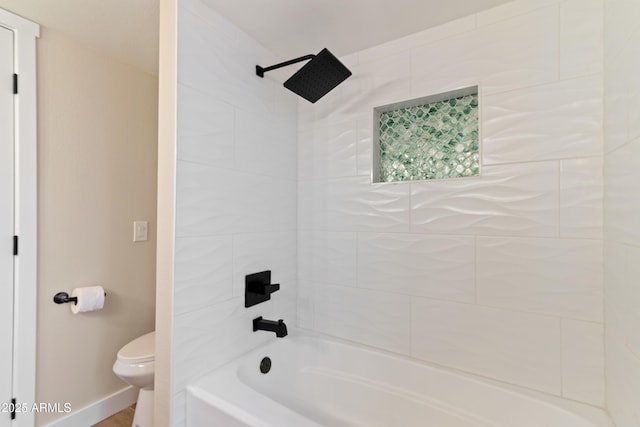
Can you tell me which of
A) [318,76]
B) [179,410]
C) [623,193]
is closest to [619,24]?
[623,193]

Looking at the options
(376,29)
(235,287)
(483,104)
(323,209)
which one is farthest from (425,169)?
(235,287)

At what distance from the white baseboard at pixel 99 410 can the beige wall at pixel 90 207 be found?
4cm

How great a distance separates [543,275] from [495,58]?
0.97m

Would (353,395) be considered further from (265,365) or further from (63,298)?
(63,298)

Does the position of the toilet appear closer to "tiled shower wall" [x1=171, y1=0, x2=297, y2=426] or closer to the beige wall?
the beige wall

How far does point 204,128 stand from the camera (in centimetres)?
125

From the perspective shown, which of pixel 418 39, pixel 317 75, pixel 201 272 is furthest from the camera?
pixel 418 39

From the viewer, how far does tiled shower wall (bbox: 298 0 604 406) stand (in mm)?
1106

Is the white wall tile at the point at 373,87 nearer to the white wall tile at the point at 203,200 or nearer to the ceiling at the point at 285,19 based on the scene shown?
the ceiling at the point at 285,19

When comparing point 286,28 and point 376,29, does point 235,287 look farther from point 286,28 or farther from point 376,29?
point 376,29

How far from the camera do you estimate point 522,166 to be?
1207 mm

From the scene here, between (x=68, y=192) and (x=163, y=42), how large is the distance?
118 centimetres

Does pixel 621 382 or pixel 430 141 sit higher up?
pixel 430 141

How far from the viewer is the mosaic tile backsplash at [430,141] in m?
1.38
